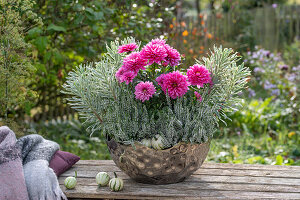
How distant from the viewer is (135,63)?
1.97 metres

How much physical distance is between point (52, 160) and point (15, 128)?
0.67m

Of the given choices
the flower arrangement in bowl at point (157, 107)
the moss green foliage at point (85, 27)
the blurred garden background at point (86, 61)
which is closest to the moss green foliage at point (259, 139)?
the blurred garden background at point (86, 61)

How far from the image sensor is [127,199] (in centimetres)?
204

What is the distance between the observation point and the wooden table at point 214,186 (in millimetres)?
2012

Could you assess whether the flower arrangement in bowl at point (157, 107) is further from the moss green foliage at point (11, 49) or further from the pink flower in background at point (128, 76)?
the moss green foliage at point (11, 49)

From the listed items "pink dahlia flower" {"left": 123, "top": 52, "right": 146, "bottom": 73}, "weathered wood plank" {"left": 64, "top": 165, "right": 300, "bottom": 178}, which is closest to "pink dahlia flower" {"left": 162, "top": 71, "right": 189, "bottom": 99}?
"pink dahlia flower" {"left": 123, "top": 52, "right": 146, "bottom": 73}

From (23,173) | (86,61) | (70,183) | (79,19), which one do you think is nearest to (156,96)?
(70,183)

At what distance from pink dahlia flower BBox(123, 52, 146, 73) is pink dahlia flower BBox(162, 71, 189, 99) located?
141 mm

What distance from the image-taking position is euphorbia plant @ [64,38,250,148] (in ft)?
6.54

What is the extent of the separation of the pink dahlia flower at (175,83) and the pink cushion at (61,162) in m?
0.86

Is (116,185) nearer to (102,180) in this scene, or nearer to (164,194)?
(102,180)

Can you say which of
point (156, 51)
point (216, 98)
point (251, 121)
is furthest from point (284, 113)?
point (156, 51)

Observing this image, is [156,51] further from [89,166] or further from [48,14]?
[48,14]

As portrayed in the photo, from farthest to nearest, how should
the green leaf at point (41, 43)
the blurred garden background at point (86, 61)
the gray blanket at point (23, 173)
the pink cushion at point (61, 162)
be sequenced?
the green leaf at point (41, 43) → the blurred garden background at point (86, 61) → the pink cushion at point (61, 162) → the gray blanket at point (23, 173)
